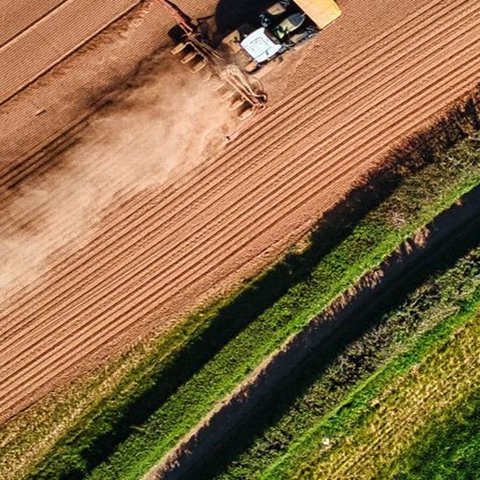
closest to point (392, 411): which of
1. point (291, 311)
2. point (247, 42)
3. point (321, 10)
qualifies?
point (291, 311)

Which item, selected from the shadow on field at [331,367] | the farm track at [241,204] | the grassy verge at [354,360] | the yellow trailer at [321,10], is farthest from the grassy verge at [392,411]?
the yellow trailer at [321,10]

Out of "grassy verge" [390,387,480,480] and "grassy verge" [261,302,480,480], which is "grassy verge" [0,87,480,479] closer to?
"grassy verge" [261,302,480,480]

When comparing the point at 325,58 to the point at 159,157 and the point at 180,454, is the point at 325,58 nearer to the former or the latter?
the point at 159,157

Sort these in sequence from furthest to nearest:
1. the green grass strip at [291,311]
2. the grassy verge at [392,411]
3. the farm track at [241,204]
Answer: the farm track at [241,204] < the grassy verge at [392,411] < the green grass strip at [291,311]

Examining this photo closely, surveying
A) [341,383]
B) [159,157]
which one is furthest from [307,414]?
[159,157]

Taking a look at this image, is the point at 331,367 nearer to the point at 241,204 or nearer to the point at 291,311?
the point at 291,311

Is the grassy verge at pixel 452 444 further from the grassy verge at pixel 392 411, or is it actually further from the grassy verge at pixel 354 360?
the grassy verge at pixel 354 360
